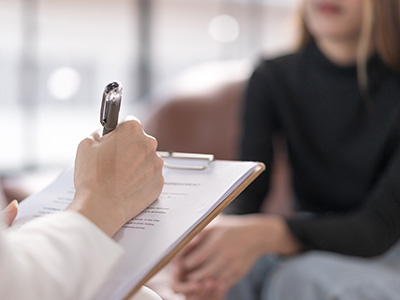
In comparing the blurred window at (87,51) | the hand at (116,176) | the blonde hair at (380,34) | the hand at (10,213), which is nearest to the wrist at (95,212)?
the hand at (116,176)

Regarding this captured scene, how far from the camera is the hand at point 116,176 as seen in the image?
532 millimetres

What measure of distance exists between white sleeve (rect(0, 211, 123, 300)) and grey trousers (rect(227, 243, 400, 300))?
26.2 inches

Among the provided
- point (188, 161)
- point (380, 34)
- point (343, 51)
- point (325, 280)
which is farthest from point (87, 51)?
point (188, 161)

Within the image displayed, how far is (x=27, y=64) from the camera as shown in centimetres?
357

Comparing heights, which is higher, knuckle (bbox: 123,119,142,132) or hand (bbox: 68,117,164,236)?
knuckle (bbox: 123,119,142,132)

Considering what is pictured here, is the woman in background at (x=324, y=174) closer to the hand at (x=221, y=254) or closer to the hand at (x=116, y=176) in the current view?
the hand at (x=221, y=254)

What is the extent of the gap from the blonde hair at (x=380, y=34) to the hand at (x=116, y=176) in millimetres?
879

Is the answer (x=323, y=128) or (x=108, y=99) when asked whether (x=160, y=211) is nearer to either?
(x=108, y=99)

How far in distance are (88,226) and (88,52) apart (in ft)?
13.6

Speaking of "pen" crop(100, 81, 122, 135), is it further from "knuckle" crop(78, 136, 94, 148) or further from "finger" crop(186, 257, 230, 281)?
"finger" crop(186, 257, 230, 281)

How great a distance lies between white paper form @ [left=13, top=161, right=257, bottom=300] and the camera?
1.69 ft

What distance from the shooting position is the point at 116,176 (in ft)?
1.85

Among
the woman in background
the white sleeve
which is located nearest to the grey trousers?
the woman in background

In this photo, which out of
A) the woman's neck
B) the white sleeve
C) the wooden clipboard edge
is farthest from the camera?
the woman's neck
